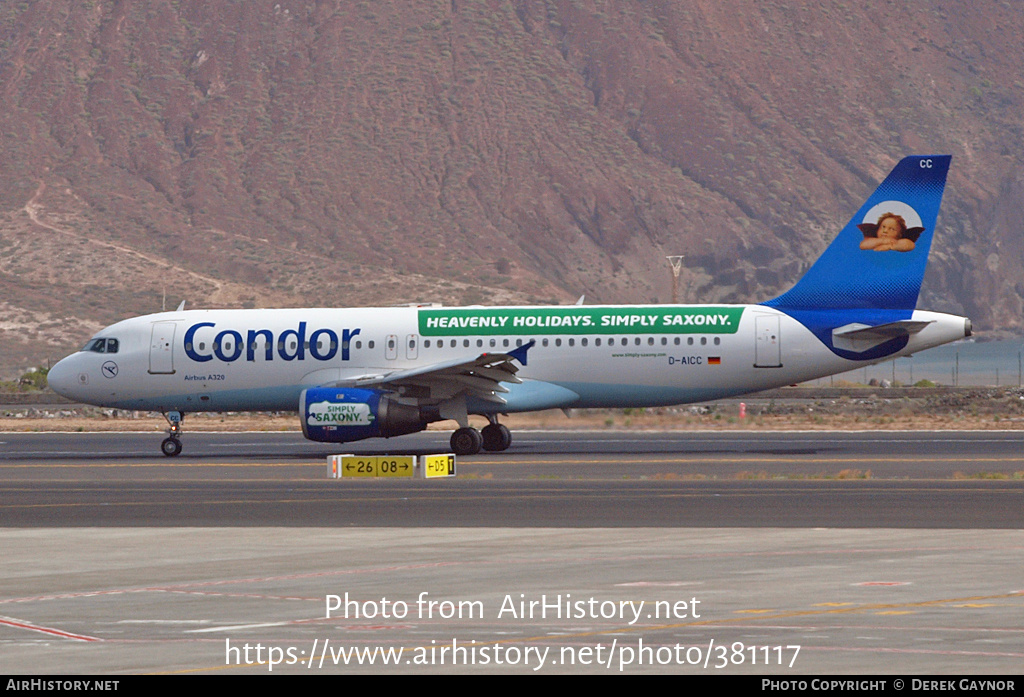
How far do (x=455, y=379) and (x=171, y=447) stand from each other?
7.44 m

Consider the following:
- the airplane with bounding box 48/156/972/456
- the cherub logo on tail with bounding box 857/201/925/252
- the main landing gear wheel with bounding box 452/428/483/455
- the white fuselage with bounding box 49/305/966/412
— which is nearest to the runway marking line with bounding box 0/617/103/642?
the airplane with bounding box 48/156/972/456

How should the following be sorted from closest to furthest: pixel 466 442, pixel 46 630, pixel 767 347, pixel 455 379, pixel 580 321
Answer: pixel 46 630 < pixel 455 379 < pixel 466 442 < pixel 767 347 < pixel 580 321

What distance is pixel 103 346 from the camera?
40594mm

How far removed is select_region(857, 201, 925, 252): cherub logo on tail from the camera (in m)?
38.5

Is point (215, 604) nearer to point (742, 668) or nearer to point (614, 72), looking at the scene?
point (742, 668)

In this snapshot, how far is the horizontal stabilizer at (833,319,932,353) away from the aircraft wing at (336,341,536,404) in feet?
25.3

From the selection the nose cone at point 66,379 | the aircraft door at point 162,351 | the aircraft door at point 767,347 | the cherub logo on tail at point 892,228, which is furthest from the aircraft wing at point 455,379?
the cherub logo on tail at point 892,228

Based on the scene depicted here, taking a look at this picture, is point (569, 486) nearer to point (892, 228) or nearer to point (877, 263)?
point (877, 263)

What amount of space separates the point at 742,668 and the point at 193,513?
13886mm

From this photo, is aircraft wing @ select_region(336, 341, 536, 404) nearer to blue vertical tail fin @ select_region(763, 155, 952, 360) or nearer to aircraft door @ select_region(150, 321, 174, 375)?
aircraft door @ select_region(150, 321, 174, 375)

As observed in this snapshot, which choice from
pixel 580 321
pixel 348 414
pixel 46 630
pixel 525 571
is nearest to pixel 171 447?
pixel 348 414

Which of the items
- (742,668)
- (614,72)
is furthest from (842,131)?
(742,668)

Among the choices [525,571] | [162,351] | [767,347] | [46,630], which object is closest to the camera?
[46,630]

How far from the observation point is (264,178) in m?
142
